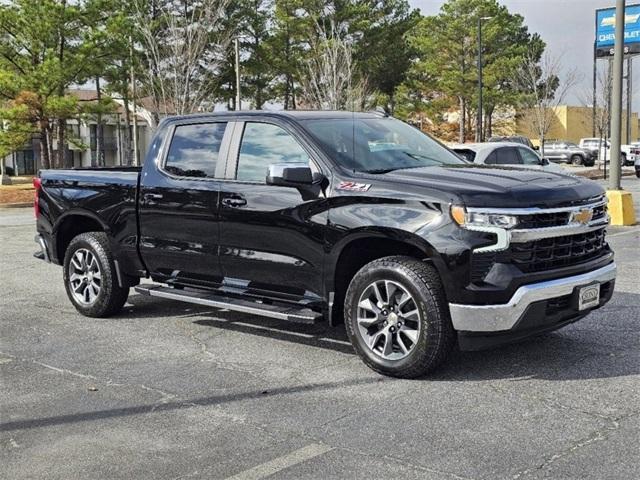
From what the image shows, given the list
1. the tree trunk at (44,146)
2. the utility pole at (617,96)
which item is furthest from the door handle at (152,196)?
the tree trunk at (44,146)

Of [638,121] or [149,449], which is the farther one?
[638,121]

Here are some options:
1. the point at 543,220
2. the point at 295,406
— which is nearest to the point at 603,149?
the point at 543,220

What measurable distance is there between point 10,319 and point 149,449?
4.01 metres

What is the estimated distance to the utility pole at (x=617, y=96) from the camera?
47.2 ft

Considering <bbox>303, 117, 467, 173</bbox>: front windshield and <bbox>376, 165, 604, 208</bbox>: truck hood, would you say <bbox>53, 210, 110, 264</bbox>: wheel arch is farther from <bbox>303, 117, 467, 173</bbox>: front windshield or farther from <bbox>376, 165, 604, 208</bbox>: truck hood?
<bbox>376, 165, 604, 208</bbox>: truck hood

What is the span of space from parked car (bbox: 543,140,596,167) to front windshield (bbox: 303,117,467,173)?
46003 mm

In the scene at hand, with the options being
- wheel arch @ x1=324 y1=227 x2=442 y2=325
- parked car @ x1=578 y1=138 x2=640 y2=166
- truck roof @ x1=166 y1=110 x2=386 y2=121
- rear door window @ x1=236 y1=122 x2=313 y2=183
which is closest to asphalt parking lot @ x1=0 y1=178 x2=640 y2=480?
wheel arch @ x1=324 y1=227 x2=442 y2=325

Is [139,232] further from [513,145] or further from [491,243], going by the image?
[513,145]

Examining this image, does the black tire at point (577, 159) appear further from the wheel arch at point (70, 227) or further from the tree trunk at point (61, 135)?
the wheel arch at point (70, 227)

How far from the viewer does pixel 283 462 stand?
402 cm

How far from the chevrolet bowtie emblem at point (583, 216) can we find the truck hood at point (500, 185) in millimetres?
91

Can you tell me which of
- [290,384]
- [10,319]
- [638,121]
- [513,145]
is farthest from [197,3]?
[638,121]

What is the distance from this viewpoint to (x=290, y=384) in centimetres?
536

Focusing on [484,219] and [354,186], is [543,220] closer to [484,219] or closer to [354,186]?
[484,219]
